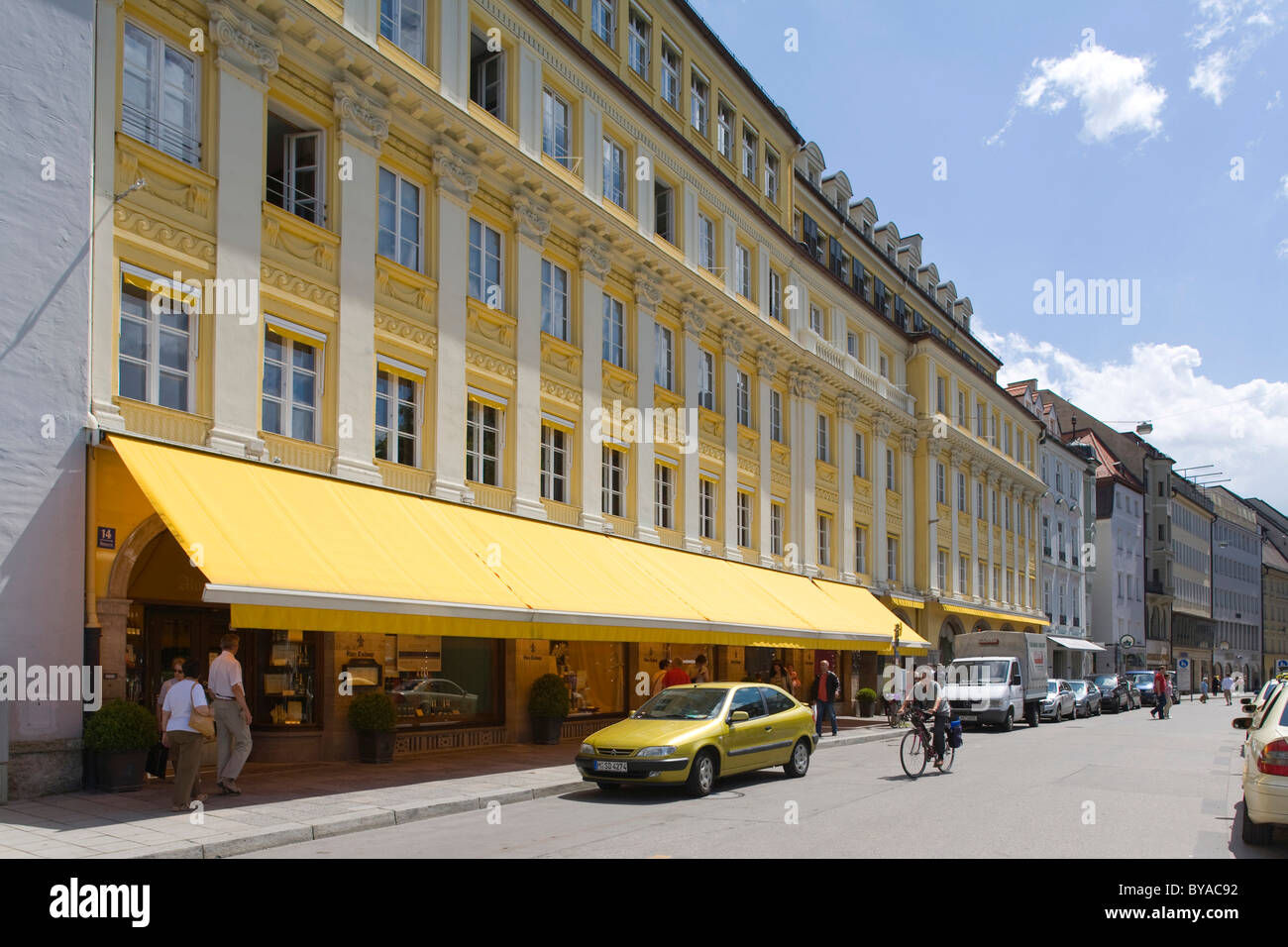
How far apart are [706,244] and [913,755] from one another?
607 inches

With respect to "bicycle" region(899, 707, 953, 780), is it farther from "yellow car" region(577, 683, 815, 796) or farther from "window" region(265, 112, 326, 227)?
"window" region(265, 112, 326, 227)

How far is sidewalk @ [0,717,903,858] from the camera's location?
32.2 ft

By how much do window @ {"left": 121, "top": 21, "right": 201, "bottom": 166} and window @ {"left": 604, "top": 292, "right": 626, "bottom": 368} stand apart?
10631 mm

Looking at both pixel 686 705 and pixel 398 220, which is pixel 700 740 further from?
pixel 398 220

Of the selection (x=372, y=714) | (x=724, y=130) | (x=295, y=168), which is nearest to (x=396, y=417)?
(x=295, y=168)

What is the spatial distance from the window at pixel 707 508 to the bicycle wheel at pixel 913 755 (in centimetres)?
1063

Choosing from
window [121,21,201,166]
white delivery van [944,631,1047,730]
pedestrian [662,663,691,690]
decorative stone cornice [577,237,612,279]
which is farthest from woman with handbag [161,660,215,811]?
white delivery van [944,631,1047,730]

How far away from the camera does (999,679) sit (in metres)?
31.3

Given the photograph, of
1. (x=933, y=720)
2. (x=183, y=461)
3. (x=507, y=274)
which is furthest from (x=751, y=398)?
(x=183, y=461)

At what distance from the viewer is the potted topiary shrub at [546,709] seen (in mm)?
20094

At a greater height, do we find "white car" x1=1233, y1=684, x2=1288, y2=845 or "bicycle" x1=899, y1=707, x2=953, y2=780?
"white car" x1=1233, y1=684, x2=1288, y2=845
